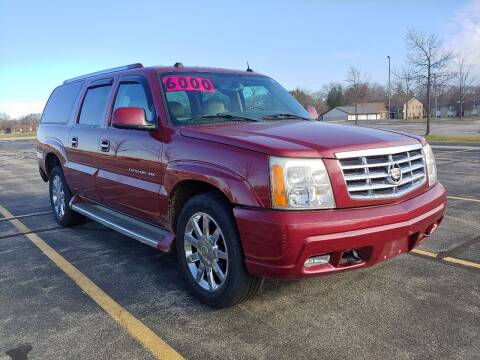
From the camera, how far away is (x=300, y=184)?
3.01 meters

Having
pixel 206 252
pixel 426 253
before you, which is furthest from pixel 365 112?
pixel 206 252

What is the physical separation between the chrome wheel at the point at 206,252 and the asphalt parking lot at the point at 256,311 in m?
0.23

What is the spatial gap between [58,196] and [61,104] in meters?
1.29

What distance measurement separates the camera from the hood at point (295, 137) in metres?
3.07

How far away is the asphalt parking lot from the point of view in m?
2.93

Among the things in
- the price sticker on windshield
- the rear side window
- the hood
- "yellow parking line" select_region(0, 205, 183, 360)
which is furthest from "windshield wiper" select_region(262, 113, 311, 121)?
the rear side window

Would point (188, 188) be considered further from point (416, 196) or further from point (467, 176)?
point (467, 176)

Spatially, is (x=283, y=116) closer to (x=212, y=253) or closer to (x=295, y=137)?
(x=295, y=137)

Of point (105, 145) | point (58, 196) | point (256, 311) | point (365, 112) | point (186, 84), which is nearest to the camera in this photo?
point (256, 311)

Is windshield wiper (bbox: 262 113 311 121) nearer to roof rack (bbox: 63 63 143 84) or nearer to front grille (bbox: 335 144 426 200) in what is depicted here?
front grille (bbox: 335 144 426 200)

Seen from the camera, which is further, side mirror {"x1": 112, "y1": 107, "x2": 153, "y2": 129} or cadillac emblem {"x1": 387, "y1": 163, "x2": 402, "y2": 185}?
side mirror {"x1": 112, "y1": 107, "x2": 153, "y2": 129}

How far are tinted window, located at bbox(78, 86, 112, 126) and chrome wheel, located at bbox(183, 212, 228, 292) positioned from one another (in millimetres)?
2039

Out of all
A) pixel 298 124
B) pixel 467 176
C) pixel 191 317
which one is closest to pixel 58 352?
pixel 191 317

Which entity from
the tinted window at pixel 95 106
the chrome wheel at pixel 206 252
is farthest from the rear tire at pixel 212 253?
the tinted window at pixel 95 106
